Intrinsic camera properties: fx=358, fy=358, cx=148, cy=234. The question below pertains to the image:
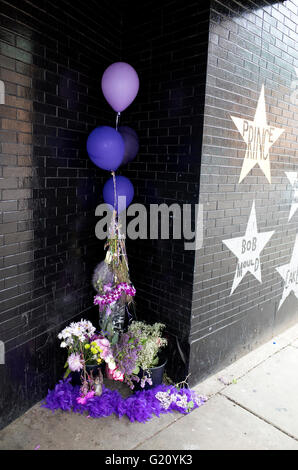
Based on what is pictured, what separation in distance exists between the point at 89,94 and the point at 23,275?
168cm

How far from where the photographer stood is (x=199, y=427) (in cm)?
284

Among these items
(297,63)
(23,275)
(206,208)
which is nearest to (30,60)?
(23,275)

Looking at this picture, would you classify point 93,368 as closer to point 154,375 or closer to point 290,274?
point 154,375

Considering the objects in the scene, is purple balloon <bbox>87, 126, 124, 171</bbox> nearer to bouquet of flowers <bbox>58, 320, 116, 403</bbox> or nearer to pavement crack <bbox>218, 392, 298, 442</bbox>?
bouquet of flowers <bbox>58, 320, 116, 403</bbox>

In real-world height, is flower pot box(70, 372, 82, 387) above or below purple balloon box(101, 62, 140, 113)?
below

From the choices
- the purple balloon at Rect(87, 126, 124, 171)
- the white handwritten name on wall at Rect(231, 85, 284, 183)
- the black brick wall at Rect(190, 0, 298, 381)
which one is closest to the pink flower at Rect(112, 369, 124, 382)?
the black brick wall at Rect(190, 0, 298, 381)

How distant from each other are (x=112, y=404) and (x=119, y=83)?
269 cm

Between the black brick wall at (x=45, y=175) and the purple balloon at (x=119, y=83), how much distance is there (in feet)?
0.82

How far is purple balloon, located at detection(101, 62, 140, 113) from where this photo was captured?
2945 mm

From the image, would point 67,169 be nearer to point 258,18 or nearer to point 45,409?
point 45,409

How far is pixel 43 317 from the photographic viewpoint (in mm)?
3027

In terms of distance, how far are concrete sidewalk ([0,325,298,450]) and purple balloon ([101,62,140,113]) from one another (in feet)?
8.71

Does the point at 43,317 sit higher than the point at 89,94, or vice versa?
the point at 89,94

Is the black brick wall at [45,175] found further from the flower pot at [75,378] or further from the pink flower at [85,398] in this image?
the pink flower at [85,398]
